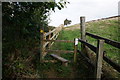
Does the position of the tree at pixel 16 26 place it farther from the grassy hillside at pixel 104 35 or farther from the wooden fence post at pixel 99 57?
the grassy hillside at pixel 104 35

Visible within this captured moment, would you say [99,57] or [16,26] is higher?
[16,26]

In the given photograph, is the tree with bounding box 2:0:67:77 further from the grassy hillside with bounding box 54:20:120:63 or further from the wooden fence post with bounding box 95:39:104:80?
the grassy hillside with bounding box 54:20:120:63

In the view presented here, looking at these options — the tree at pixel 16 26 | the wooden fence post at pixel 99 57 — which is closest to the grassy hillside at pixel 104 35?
the wooden fence post at pixel 99 57

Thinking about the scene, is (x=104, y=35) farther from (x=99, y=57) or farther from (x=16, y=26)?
Result: (x=16, y=26)

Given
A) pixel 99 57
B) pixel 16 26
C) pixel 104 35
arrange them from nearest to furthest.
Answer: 1. pixel 99 57
2. pixel 16 26
3. pixel 104 35

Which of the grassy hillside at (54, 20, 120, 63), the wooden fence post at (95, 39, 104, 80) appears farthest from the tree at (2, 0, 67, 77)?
the grassy hillside at (54, 20, 120, 63)

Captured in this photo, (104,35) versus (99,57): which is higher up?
(104,35)

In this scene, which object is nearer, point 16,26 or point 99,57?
point 99,57

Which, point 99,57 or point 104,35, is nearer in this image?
point 99,57

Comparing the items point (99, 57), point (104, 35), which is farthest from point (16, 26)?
point (104, 35)

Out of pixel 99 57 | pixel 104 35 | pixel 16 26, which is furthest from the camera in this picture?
pixel 104 35

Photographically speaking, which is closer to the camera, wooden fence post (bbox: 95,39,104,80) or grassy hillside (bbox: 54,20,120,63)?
wooden fence post (bbox: 95,39,104,80)

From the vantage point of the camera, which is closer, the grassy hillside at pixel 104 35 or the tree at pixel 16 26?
the tree at pixel 16 26

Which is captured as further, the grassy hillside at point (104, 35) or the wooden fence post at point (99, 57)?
the grassy hillside at point (104, 35)
